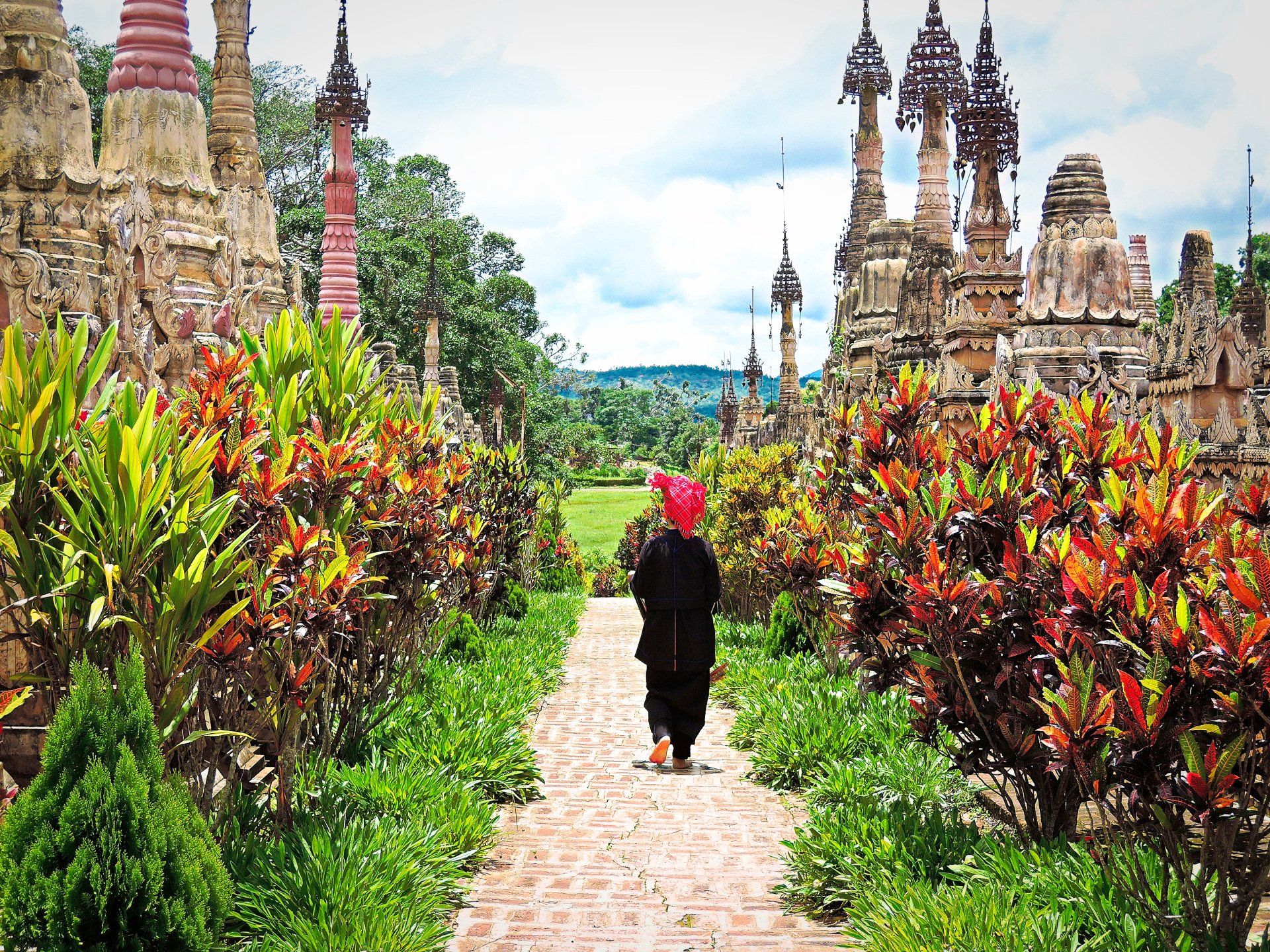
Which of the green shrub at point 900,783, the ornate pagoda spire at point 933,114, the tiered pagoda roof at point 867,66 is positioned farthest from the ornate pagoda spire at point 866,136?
the green shrub at point 900,783

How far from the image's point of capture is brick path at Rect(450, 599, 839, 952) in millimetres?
4340

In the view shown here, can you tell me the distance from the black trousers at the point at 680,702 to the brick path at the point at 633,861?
257 millimetres

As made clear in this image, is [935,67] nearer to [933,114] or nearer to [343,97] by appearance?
[933,114]

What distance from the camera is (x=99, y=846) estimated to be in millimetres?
3164

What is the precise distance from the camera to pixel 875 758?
234 inches

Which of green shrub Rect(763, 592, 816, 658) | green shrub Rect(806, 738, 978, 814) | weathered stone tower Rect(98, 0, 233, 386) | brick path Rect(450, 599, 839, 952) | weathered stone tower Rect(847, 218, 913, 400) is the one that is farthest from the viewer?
weathered stone tower Rect(847, 218, 913, 400)

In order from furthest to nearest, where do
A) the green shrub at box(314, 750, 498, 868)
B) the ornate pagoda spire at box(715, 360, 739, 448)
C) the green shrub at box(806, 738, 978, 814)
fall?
the ornate pagoda spire at box(715, 360, 739, 448) → the green shrub at box(806, 738, 978, 814) → the green shrub at box(314, 750, 498, 868)

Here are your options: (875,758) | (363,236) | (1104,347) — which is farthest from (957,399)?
(363,236)

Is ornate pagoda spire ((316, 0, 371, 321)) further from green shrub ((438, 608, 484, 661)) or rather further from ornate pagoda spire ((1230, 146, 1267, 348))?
ornate pagoda spire ((1230, 146, 1267, 348))

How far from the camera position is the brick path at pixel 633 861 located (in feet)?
14.2

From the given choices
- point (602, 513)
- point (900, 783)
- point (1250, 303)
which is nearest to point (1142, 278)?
point (1250, 303)

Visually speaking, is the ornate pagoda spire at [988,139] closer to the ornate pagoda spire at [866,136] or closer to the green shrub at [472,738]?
the green shrub at [472,738]

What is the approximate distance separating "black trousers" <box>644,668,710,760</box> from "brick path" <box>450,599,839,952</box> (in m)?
0.26

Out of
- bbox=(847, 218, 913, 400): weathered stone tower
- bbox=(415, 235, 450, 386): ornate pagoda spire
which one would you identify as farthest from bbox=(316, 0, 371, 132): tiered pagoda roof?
bbox=(847, 218, 913, 400): weathered stone tower
